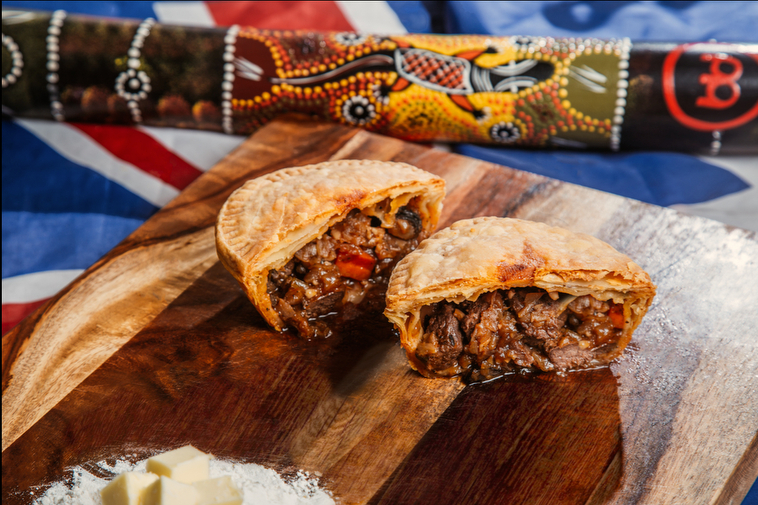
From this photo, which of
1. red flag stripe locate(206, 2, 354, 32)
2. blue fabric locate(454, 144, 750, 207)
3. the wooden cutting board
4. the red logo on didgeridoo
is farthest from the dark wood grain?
red flag stripe locate(206, 2, 354, 32)

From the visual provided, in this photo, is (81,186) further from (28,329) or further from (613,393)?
(613,393)

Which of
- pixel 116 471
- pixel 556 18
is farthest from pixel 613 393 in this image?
pixel 556 18

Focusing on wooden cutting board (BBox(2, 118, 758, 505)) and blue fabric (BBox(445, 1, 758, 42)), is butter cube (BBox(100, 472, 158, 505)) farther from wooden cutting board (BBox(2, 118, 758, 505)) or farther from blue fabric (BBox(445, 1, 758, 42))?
blue fabric (BBox(445, 1, 758, 42))

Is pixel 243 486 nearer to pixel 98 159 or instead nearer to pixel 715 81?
pixel 98 159

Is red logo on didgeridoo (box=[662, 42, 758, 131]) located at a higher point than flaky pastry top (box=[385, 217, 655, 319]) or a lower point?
higher

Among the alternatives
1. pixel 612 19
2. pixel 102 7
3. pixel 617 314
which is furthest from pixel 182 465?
pixel 612 19

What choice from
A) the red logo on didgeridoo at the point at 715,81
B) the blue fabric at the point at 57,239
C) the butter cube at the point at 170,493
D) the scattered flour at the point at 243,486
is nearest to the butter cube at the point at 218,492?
the butter cube at the point at 170,493

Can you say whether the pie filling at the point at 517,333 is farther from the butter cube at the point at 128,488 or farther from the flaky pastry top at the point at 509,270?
the butter cube at the point at 128,488
